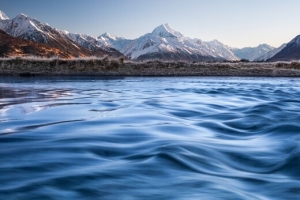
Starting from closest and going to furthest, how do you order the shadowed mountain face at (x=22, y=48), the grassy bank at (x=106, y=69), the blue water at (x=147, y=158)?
1. the blue water at (x=147, y=158)
2. the grassy bank at (x=106, y=69)
3. the shadowed mountain face at (x=22, y=48)

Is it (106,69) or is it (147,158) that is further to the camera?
(106,69)

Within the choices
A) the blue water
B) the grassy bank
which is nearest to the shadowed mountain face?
the grassy bank

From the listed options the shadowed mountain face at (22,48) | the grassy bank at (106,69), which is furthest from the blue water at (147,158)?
the shadowed mountain face at (22,48)

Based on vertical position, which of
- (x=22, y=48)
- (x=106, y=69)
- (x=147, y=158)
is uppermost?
(x=22, y=48)

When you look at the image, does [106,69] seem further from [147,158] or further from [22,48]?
[22,48]

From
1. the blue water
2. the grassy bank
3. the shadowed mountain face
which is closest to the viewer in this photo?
the blue water

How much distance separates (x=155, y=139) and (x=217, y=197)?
245 centimetres

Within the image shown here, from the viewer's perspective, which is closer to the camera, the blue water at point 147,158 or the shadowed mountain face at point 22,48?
the blue water at point 147,158

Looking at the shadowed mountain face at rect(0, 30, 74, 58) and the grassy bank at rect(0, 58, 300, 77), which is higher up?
the shadowed mountain face at rect(0, 30, 74, 58)

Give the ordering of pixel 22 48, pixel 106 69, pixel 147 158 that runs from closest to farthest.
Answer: pixel 147 158 → pixel 106 69 → pixel 22 48

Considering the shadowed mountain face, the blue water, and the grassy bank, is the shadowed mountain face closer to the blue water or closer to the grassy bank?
the grassy bank

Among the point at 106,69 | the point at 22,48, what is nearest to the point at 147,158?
the point at 106,69

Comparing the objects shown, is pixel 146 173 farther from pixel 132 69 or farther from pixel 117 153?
pixel 132 69

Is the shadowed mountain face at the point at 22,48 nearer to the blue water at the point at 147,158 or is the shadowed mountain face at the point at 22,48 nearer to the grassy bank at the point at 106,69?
the grassy bank at the point at 106,69
